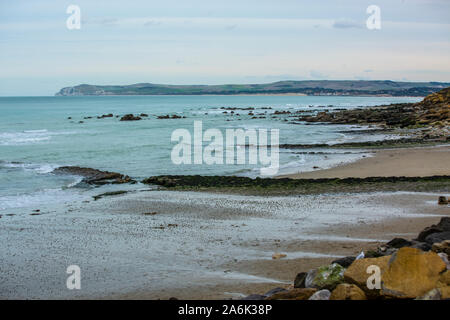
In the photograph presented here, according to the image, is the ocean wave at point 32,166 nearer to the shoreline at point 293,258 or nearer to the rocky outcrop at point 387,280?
the shoreline at point 293,258

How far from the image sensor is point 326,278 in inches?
269

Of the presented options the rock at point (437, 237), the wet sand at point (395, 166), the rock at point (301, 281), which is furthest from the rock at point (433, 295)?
the wet sand at point (395, 166)

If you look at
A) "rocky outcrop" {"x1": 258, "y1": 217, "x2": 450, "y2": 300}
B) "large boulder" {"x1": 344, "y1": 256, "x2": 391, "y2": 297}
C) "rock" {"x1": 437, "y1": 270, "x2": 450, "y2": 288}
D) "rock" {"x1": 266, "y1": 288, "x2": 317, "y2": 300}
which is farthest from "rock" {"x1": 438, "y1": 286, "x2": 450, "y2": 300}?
"rock" {"x1": 266, "y1": 288, "x2": 317, "y2": 300}

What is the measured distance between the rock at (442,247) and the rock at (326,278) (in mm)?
1892

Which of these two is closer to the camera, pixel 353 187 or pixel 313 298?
pixel 313 298

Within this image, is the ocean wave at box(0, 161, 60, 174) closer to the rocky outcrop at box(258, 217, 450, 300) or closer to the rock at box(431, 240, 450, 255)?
the rocky outcrop at box(258, 217, 450, 300)

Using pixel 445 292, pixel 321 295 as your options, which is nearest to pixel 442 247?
pixel 445 292

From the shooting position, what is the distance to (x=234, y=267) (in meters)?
9.28

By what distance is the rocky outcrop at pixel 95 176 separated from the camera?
20.8m

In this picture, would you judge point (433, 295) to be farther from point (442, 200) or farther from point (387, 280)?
point (442, 200)

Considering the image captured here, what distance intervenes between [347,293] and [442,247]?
2.54 m
